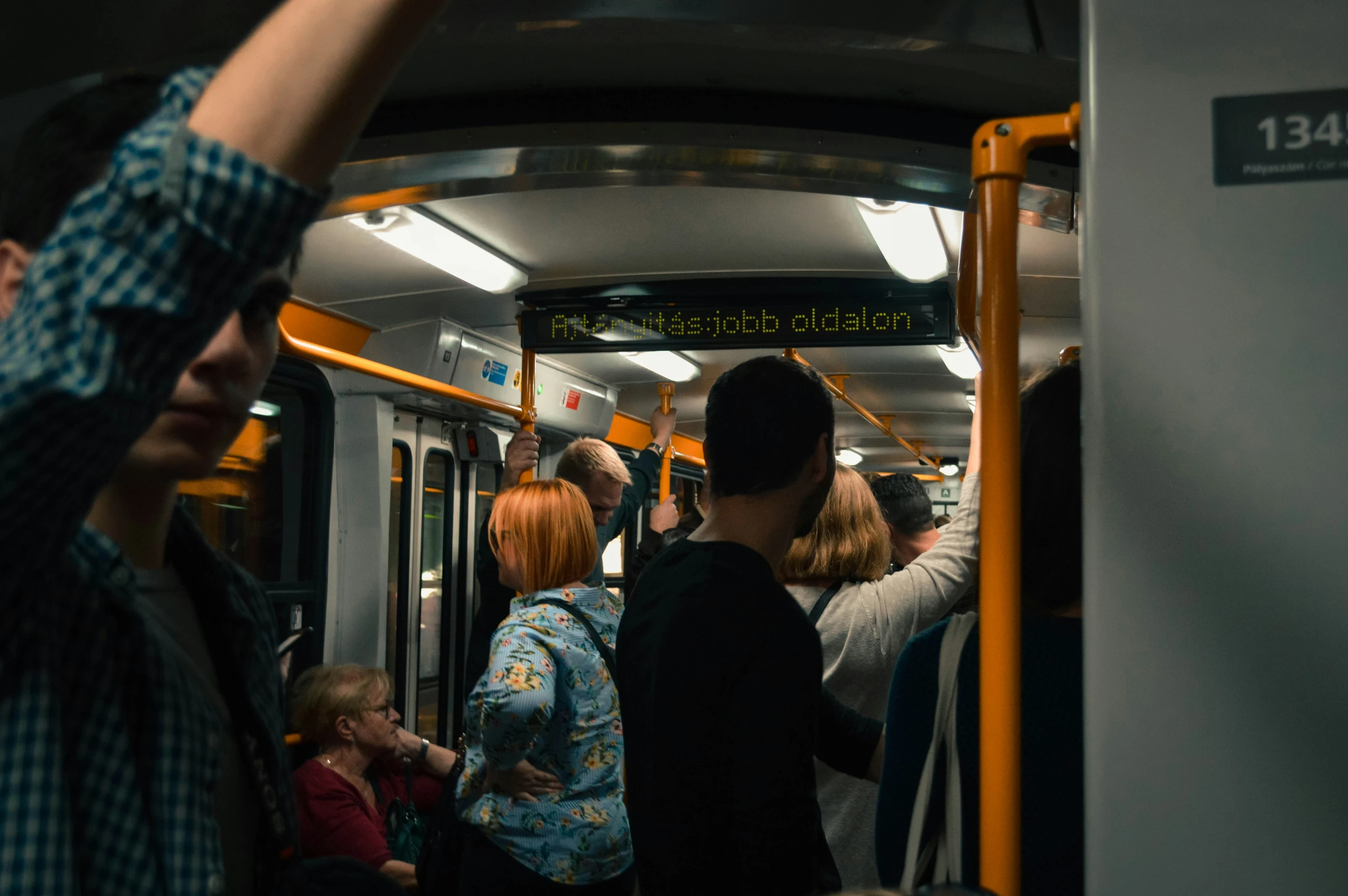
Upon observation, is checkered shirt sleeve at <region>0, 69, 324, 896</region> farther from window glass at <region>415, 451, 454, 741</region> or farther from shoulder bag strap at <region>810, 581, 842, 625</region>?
window glass at <region>415, 451, 454, 741</region>

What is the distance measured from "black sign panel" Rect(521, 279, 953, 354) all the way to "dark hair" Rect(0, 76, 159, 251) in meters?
3.81

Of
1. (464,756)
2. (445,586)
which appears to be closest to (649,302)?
(445,586)

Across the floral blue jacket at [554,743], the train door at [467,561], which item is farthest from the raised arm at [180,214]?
the train door at [467,561]

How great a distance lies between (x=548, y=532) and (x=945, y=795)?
64.7 inches

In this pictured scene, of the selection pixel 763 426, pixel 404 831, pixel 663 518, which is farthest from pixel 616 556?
pixel 763 426

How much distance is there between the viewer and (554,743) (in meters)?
2.34

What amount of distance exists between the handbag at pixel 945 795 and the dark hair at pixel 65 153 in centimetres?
85

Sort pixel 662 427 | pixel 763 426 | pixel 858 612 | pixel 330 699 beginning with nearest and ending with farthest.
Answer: pixel 763 426
pixel 858 612
pixel 330 699
pixel 662 427

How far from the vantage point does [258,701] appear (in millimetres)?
925

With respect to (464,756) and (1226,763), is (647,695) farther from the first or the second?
(464,756)

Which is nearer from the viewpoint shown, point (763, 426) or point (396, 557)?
point (763, 426)

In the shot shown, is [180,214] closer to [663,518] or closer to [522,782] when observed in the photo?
[522,782]

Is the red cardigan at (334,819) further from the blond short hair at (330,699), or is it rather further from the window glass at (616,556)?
the window glass at (616,556)

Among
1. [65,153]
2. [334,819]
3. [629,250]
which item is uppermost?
[629,250]
